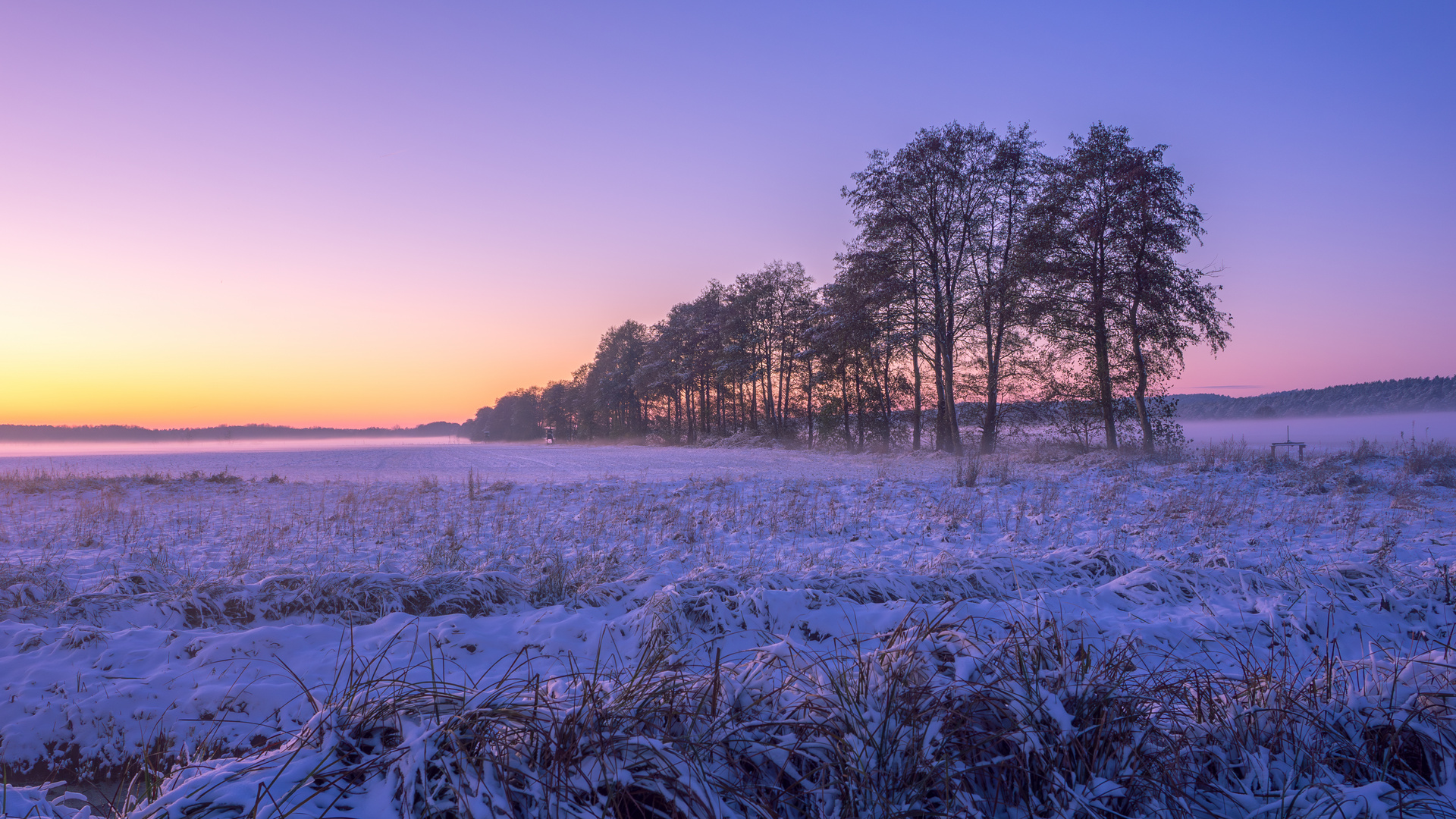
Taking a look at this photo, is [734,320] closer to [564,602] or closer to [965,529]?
[965,529]

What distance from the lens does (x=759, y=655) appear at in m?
2.62

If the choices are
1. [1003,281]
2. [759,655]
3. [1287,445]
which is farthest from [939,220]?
[759,655]

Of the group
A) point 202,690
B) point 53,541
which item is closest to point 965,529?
point 202,690

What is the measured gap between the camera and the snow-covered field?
1814 millimetres

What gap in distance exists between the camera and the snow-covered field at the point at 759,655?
5.95ft

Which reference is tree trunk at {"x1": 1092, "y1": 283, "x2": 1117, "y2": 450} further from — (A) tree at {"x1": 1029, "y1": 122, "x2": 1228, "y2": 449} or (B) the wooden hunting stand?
(B) the wooden hunting stand

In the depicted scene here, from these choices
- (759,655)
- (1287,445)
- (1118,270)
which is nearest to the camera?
(759,655)

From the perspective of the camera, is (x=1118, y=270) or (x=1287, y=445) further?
(x=1118, y=270)

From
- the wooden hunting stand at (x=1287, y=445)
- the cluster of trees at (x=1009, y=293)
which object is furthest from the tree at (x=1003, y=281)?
the wooden hunting stand at (x=1287, y=445)

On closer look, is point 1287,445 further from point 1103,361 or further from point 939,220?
point 939,220

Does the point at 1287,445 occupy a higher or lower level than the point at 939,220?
lower

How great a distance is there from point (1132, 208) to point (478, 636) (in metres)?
22.4

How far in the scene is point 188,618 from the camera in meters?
4.71

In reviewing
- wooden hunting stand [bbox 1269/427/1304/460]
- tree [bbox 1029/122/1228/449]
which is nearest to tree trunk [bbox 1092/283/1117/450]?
tree [bbox 1029/122/1228/449]
